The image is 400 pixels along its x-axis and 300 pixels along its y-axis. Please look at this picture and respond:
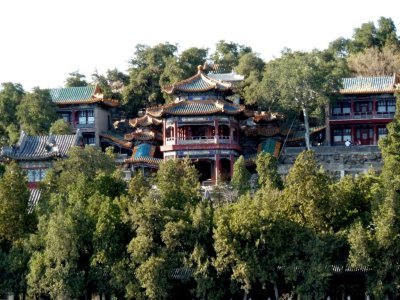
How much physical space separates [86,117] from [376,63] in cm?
1626

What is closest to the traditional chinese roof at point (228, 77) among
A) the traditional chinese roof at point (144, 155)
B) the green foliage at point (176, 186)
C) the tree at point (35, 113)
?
the traditional chinese roof at point (144, 155)

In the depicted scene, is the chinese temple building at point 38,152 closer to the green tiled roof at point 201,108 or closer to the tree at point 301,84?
the green tiled roof at point 201,108

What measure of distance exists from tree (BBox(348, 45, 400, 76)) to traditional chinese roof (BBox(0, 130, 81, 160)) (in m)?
18.0

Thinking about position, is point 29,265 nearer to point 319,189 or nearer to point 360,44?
point 319,189

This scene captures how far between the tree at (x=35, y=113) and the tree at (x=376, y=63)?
17.7 metres

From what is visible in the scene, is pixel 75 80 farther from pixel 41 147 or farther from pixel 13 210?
pixel 13 210

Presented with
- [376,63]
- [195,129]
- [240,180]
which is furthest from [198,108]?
[376,63]

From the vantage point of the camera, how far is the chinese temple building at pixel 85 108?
5631cm

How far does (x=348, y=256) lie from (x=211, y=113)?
17.0 metres

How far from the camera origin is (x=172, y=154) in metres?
51.8

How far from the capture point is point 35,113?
2132 inches

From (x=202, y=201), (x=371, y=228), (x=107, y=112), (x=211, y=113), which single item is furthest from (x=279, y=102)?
(x=371, y=228)

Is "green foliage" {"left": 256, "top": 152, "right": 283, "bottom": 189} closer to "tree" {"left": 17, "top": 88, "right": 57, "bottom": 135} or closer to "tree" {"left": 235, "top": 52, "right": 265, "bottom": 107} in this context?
"tree" {"left": 235, "top": 52, "right": 265, "bottom": 107}

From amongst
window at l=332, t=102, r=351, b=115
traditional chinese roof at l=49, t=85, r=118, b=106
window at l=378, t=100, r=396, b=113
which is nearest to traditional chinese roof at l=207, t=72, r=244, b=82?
window at l=332, t=102, r=351, b=115
